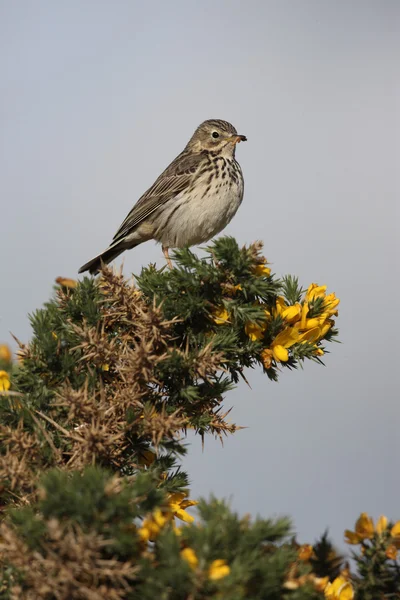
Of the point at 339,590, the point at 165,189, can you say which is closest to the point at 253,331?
the point at 339,590

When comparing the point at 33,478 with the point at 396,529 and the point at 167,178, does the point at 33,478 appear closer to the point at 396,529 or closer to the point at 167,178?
the point at 396,529

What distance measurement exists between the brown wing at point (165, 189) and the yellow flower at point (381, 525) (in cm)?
639

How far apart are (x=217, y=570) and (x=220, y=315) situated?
1.66 meters

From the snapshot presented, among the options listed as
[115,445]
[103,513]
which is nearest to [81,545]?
[103,513]

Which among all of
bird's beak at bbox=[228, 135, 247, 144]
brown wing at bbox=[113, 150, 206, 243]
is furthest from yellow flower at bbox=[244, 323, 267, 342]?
bird's beak at bbox=[228, 135, 247, 144]

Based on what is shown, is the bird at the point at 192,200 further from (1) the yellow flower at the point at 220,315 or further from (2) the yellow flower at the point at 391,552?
(2) the yellow flower at the point at 391,552

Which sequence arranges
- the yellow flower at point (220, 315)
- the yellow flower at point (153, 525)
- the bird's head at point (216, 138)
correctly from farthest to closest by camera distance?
the bird's head at point (216, 138) < the yellow flower at point (220, 315) < the yellow flower at point (153, 525)

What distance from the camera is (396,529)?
2750mm

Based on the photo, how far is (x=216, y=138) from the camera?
368 inches

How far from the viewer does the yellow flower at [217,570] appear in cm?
213

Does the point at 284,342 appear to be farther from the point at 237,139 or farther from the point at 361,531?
the point at 237,139

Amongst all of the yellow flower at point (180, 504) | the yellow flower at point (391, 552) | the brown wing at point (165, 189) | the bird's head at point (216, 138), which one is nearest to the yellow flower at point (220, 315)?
the yellow flower at point (180, 504)

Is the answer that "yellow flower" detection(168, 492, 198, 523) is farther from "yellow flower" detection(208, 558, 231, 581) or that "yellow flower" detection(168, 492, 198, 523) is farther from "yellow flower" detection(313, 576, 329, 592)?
"yellow flower" detection(208, 558, 231, 581)

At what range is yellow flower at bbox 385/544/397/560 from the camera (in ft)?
8.95
